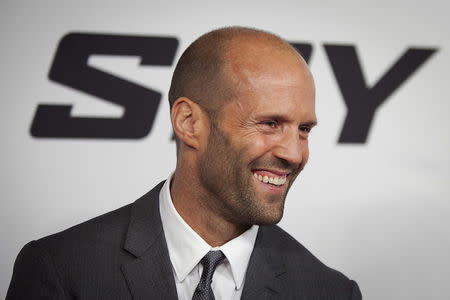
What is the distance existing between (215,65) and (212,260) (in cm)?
46

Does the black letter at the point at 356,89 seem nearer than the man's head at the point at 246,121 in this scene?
No

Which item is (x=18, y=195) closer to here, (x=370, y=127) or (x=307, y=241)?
(x=307, y=241)

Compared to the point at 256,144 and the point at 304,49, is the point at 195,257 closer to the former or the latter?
the point at 256,144

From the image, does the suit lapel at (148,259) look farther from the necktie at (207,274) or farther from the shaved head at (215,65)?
the shaved head at (215,65)

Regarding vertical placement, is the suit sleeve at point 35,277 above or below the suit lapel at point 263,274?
below

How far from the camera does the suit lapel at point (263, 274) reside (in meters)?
1.50

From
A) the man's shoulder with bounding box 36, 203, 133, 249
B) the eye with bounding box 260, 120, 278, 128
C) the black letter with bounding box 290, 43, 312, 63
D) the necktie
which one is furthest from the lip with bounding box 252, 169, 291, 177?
the black letter with bounding box 290, 43, 312, 63

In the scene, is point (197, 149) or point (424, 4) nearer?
point (197, 149)

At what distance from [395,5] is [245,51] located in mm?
1214

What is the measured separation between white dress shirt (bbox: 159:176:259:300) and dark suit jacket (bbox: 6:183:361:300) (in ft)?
0.08

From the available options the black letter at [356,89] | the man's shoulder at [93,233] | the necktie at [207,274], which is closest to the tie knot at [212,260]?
the necktie at [207,274]

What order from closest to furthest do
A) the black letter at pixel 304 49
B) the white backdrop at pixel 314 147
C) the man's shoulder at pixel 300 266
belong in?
the man's shoulder at pixel 300 266, the white backdrop at pixel 314 147, the black letter at pixel 304 49

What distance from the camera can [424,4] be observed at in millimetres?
2457

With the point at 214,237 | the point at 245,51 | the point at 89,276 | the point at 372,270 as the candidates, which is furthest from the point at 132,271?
the point at 372,270
